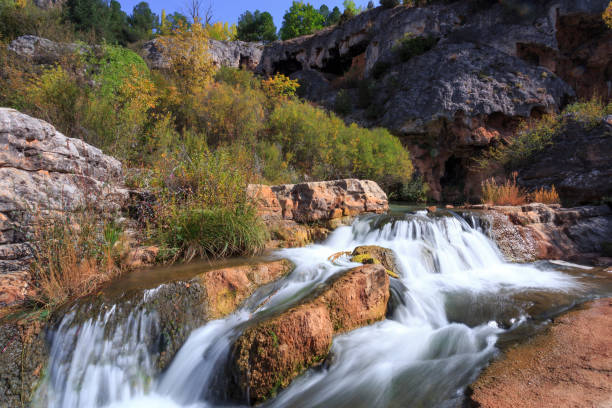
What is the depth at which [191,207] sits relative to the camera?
3.87 m

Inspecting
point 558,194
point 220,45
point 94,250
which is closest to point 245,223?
point 94,250

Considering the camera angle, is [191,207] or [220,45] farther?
[220,45]

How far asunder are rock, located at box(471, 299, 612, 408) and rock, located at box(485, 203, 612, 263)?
3608 mm

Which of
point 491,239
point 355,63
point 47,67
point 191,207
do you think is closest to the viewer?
point 191,207

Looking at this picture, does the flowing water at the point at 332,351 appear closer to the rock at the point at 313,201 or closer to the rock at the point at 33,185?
the rock at the point at 33,185

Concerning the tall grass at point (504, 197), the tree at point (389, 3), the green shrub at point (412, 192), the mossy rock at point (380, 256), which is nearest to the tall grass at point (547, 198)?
the tall grass at point (504, 197)

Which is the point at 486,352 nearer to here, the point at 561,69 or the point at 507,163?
the point at 507,163

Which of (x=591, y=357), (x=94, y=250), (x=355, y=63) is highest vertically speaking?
(x=355, y=63)

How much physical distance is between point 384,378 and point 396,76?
61.6ft

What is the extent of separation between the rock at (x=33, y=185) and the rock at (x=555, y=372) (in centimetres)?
401

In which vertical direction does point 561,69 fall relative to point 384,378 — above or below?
above

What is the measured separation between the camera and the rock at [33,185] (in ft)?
8.95

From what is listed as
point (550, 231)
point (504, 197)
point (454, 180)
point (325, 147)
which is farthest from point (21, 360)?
point (454, 180)

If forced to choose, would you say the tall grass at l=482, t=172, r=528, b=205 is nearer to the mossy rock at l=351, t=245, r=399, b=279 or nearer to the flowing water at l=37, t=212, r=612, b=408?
the flowing water at l=37, t=212, r=612, b=408
